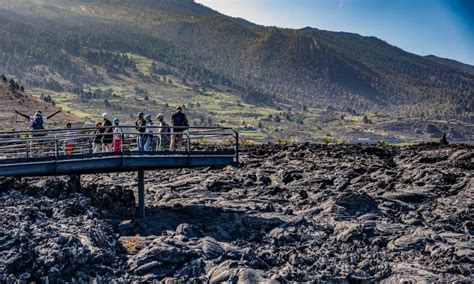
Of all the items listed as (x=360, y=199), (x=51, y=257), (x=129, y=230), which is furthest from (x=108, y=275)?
(x=360, y=199)

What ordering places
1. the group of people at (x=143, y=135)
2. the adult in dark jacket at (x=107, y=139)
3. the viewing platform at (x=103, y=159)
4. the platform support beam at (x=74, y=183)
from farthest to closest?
the platform support beam at (x=74, y=183) → the adult in dark jacket at (x=107, y=139) → the group of people at (x=143, y=135) → the viewing platform at (x=103, y=159)

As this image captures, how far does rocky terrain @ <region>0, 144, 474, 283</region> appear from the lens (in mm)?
27062

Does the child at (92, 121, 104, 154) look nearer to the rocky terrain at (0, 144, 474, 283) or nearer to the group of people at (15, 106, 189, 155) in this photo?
the group of people at (15, 106, 189, 155)

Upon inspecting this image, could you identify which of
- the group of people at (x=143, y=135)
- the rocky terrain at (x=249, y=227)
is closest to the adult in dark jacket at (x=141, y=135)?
the group of people at (x=143, y=135)

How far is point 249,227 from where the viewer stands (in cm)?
3250

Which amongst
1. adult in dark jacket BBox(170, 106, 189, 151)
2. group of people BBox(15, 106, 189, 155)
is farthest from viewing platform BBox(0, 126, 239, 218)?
adult in dark jacket BBox(170, 106, 189, 151)

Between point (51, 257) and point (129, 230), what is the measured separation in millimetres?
4840

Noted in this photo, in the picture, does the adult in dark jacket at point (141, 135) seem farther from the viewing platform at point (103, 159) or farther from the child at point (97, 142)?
the child at point (97, 142)

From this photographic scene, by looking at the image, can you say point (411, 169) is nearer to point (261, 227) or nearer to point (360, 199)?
point (360, 199)

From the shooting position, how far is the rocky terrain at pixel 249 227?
2706 centimetres

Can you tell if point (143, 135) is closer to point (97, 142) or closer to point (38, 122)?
point (97, 142)

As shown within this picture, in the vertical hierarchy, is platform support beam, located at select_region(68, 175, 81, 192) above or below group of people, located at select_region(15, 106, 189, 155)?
below

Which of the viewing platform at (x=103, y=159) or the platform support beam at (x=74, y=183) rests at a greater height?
the viewing platform at (x=103, y=159)

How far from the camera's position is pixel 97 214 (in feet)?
100
